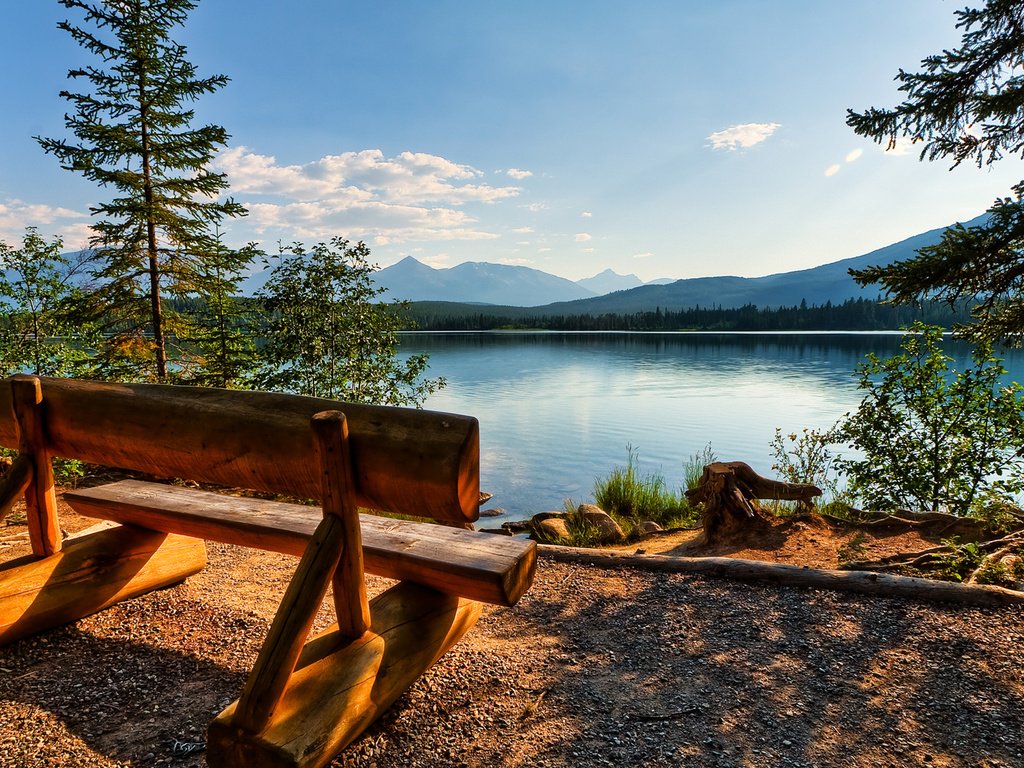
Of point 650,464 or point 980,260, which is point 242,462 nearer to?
point 980,260

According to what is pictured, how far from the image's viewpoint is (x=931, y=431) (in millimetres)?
7594

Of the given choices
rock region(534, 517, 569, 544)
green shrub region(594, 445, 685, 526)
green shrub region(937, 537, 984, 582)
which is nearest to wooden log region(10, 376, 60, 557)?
rock region(534, 517, 569, 544)

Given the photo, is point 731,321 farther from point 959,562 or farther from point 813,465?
point 959,562

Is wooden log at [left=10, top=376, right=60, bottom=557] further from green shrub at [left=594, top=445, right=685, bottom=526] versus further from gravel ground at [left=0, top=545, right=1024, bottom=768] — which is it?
green shrub at [left=594, top=445, right=685, bottom=526]

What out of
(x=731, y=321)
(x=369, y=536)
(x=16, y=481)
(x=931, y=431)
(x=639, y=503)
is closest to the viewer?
(x=369, y=536)

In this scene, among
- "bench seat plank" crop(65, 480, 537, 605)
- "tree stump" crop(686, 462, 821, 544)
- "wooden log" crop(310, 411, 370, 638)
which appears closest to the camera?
"wooden log" crop(310, 411, 370, 638)

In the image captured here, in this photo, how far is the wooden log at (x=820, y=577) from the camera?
4.12m

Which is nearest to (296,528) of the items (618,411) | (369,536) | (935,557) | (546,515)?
(369,536)

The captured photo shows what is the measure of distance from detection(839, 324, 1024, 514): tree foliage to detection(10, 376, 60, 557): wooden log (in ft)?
29.1

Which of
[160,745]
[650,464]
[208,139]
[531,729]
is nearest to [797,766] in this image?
[531,729]

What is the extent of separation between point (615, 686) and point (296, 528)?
2.15 meters

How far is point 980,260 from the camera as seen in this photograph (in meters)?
4.89

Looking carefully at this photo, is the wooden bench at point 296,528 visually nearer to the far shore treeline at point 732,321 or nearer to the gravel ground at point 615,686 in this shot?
the gravel ground at point 615,686

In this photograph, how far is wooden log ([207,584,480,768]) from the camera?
216 cm
